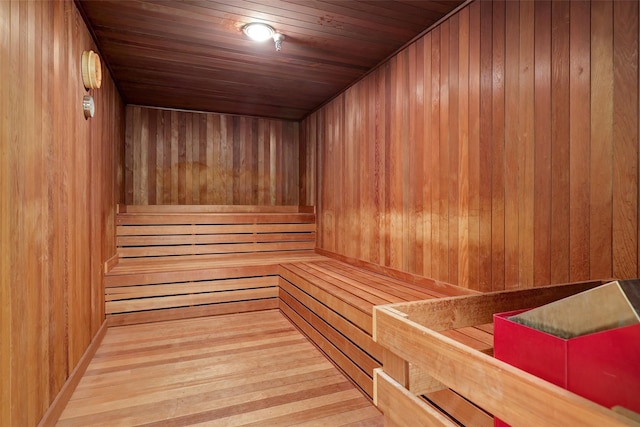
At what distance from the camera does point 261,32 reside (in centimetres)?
247

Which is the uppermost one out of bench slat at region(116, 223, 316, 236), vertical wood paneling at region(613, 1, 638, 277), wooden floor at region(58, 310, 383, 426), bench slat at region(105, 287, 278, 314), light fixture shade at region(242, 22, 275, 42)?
light fixture shade at region(242, 22, 275, 42)

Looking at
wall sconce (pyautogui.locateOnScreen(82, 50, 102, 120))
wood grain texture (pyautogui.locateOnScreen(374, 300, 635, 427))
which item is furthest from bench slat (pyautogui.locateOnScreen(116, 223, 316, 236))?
wood grain texture (pyautogui.locateOnScreen(374, 300, 635, 427))

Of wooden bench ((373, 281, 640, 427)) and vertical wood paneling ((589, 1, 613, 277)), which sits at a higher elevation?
vertical wood paneling ((589, 1, 613, 277))

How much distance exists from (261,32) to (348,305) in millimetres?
2010

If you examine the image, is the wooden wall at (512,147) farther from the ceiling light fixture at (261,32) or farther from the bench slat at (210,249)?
the bench slat at (210,249)

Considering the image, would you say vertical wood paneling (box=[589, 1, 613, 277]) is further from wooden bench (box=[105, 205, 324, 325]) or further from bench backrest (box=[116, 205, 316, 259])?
bench backrest (box=[116, 205, 316, 259])

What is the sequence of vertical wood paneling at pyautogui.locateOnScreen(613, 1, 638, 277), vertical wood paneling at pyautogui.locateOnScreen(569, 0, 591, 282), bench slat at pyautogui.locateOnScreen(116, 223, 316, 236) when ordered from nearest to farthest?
1. vertical wood paneling at pyautogui.locateOnScreen(613, 1, 638, 277)
2. vertical wood paneling at pyautogui.locateOnScreen(569, 0, 591, 282)
3. bench slat at pyautogui.locateOnScreen(116, 223, 316, 236)

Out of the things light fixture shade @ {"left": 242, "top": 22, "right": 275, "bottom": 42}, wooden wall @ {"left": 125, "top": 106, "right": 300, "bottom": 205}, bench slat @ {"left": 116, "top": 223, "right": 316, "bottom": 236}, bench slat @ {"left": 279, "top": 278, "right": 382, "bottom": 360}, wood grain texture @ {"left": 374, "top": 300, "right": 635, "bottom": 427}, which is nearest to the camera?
wood grain texture @ {"left": 374, "top": 300, "right": 635, "bottom": 427}

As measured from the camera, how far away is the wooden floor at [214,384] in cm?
179

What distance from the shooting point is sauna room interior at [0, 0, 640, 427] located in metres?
1.24

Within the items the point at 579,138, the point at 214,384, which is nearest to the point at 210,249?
the point at 214,384

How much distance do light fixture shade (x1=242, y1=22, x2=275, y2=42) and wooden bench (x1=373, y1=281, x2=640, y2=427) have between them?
2.20 metres

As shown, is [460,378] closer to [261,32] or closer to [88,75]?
[261,32]

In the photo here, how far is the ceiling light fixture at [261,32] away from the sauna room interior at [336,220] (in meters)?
0.03
